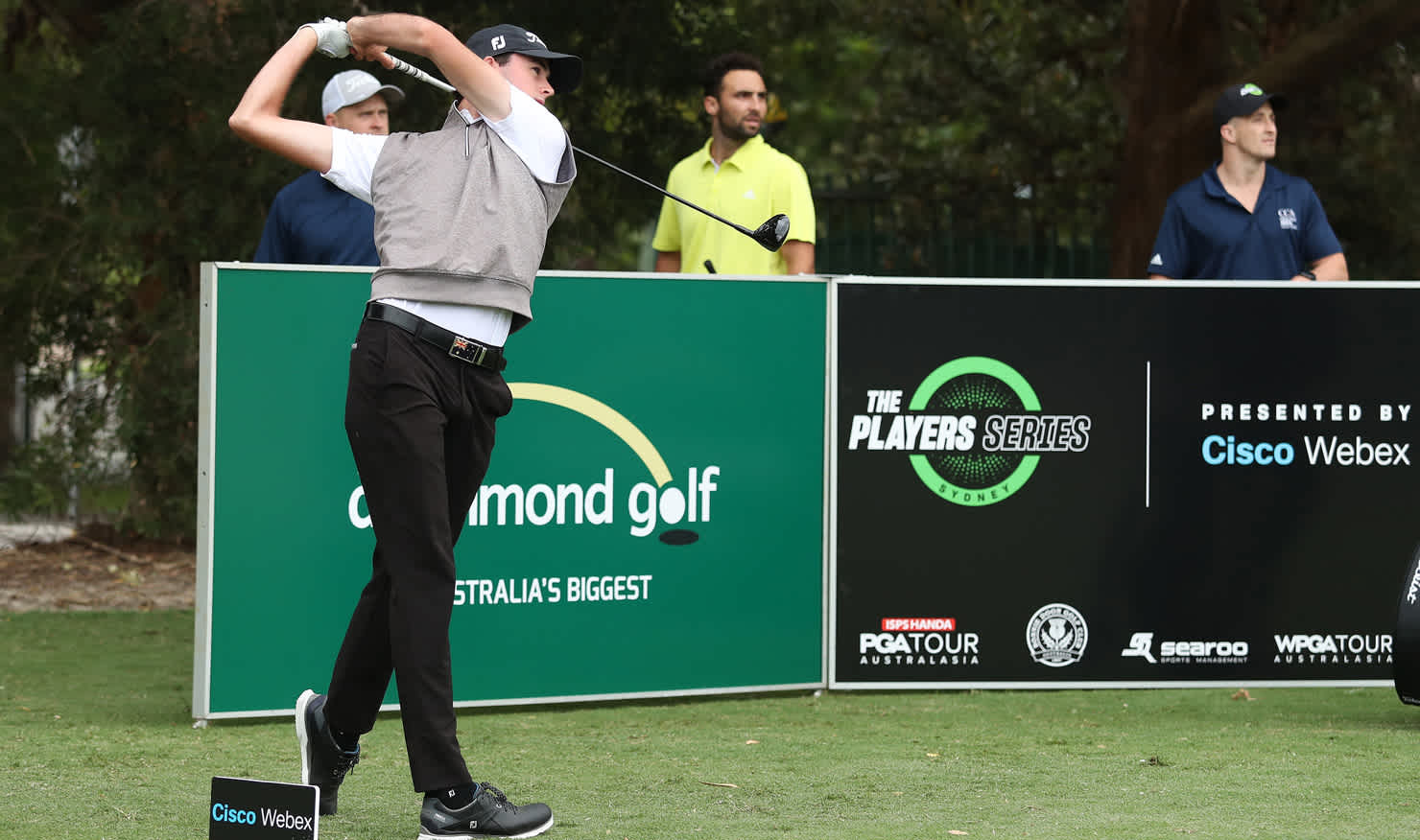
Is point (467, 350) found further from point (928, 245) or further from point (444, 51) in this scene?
point (928, 245)

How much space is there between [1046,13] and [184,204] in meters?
6.53

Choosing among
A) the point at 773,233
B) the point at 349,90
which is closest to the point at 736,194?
the point at 773,233

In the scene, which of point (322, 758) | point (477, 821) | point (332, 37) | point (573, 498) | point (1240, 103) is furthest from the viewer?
point (1240, 103)

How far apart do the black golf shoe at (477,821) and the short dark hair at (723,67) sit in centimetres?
395

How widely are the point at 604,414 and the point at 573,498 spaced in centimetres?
31

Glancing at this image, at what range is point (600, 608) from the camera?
6445 millimetres

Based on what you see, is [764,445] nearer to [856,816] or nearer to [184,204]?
[856,816]

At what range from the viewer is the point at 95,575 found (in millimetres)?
10117

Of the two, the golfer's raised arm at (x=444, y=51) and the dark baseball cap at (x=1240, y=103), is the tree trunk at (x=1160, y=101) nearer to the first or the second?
the dark baseball cap at (x=1240, y=103)

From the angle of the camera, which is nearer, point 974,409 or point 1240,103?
point 974,409

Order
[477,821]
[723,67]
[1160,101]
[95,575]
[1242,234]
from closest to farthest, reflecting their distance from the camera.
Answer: [477,821], [1242,234], [723,67], [95,575], [1160,101]

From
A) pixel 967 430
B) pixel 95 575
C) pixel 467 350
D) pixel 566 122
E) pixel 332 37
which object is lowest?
pixel 95 575

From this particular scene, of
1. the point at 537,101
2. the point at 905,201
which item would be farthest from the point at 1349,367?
the point at 905,201

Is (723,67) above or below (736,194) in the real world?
above
